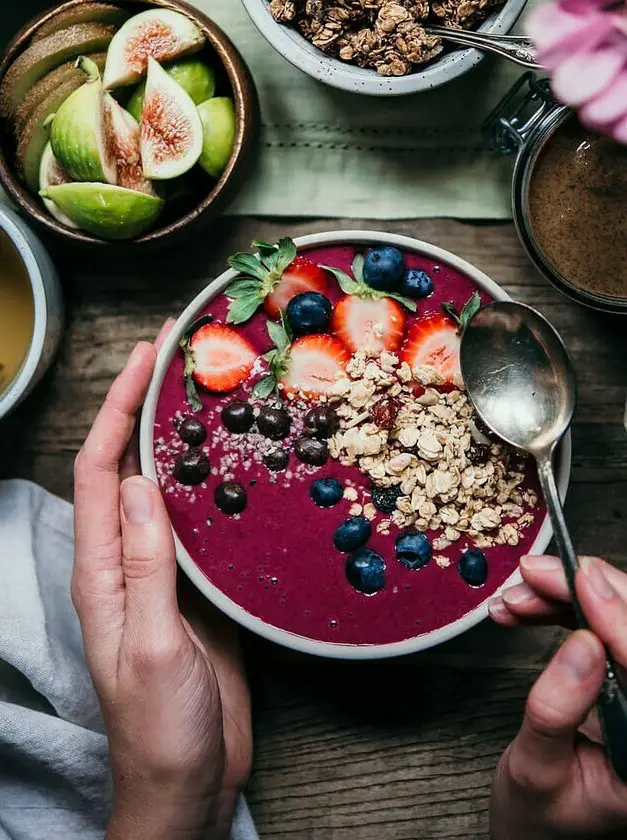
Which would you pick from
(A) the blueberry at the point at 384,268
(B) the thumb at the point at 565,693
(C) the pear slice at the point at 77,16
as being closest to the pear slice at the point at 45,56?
(C) the pear slice at the point at 77,16

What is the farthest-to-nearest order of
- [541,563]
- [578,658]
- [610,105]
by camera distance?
[541,563]
[578,658]
[610,105]

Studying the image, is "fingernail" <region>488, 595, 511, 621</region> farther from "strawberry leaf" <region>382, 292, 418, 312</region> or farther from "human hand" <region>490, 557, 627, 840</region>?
"strawberry leaf" <region>382, 292, 418, 312</region>

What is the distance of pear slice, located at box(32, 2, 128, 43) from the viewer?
1.03 m

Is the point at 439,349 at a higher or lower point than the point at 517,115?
lower

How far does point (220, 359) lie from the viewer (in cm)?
101

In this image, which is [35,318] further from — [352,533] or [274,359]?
[352,533]

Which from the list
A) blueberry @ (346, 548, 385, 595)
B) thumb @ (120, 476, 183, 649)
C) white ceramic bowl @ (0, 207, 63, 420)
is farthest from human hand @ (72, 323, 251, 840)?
blueberry @ (346, 548, 385, 595)

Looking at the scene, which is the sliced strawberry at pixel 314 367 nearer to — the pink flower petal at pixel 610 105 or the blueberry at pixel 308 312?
the blueberry at pixel 308 312

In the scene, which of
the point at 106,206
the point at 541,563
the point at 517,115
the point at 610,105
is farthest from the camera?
the point at 517,115

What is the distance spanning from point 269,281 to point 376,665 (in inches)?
22.3

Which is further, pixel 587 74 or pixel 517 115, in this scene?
pixel 517 115

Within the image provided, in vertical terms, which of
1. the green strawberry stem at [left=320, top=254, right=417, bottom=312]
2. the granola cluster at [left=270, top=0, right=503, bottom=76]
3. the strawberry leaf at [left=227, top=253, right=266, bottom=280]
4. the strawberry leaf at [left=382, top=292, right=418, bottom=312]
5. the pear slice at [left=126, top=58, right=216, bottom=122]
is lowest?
the strawberry leaf at [left=382, top=292, right=418, bottom=312]

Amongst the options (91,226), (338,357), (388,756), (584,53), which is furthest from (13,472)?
(584,53)

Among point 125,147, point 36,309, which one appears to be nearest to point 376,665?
point 36,309
